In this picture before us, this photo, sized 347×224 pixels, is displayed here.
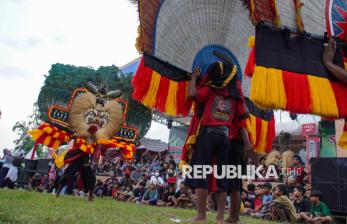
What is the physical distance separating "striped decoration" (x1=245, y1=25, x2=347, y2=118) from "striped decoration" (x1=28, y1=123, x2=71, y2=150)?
5.26 meters

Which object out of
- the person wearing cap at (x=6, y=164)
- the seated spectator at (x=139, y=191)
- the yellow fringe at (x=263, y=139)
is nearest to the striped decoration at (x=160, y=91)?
the yellow fringe at (x=263, y=139)

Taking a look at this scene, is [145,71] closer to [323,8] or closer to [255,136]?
[255,136]

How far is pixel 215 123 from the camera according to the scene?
3615mm

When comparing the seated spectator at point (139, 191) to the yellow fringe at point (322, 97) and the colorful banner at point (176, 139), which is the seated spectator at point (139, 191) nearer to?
the yellow fringe at point (322, 97)

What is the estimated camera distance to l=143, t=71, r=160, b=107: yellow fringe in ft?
13.7

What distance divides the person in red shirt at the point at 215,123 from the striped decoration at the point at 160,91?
423 mm

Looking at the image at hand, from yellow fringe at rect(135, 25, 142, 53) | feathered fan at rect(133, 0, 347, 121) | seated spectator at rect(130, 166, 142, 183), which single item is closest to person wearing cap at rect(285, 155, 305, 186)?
feathered fan at rect(133, 0, 347, 121)

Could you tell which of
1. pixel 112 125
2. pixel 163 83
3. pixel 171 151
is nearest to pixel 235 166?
pixel 163 83

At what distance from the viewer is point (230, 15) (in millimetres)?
4469

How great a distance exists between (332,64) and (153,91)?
189 cm

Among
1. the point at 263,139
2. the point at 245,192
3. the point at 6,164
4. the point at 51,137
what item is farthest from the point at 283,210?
the point at 6,164

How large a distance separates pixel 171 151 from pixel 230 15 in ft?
69.4

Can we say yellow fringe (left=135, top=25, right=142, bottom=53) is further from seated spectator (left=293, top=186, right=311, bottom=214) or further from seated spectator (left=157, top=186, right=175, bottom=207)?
seated spectator (left=157, top=186, right=175, bottom=207)

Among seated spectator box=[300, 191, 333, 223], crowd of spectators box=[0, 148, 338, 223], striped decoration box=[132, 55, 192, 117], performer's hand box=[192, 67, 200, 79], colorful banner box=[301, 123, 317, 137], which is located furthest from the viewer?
colorful banner box=[301, 123, 317, 137]
